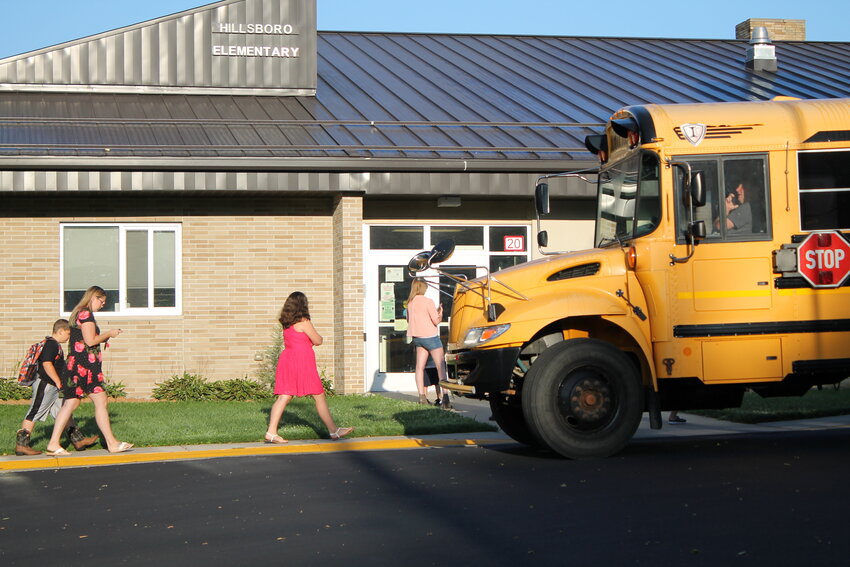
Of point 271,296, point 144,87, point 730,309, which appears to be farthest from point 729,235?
point 144,87

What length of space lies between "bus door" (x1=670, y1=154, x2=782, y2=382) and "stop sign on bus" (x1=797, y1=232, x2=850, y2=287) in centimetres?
29

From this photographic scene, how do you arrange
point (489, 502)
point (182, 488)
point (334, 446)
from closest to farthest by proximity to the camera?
point (489, 502)
point (182, 488)
point (334, 446)

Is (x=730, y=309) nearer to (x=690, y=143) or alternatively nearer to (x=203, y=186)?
(x=690, y=143)

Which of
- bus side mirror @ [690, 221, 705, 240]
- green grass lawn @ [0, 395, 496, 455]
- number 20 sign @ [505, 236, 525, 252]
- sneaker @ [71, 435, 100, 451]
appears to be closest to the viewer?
bus side mirror @ [690, 221, 705, 240]

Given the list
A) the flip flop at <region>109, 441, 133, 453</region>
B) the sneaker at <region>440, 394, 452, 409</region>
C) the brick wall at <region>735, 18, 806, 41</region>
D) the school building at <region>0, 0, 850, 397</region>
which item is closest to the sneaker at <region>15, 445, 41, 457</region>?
the flip flop at <region>109, 441, 133, 453</region>

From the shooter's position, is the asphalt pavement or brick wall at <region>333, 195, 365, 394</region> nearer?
the asphalt pavement

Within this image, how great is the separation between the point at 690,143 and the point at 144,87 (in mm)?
13037

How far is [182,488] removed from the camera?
8406mm

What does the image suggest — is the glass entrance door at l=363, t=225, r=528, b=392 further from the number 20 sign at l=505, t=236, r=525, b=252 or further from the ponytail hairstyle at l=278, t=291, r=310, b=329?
the ponytail hairstyle at l=278, t=291, r=310, b=329

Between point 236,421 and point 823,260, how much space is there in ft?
23.1

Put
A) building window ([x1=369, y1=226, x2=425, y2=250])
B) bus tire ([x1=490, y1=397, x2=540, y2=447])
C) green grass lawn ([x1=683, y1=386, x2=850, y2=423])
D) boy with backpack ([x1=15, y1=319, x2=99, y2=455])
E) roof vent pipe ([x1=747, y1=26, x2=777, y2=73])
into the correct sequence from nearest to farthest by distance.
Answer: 1. bus tire ([x1=490, y1=397, x2=540, y2=447])
2. boy with backpack ([x1=15, y1=319, x2=99, y2=455])
3. green grass lawn ([x1=683, y1=386, x2=850, y2=423])
4. building window ([x1=369, y1=226, x2=425, y2=250])
5. roof vent pipe ([x1=747, y1=26, x2=777, y2=73])

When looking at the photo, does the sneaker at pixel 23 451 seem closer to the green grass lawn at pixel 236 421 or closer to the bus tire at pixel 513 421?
the green grass lawn at pixel 236 421

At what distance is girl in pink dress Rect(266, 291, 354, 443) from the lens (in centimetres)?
1113

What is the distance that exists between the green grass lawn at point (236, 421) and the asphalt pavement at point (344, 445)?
27 cm
